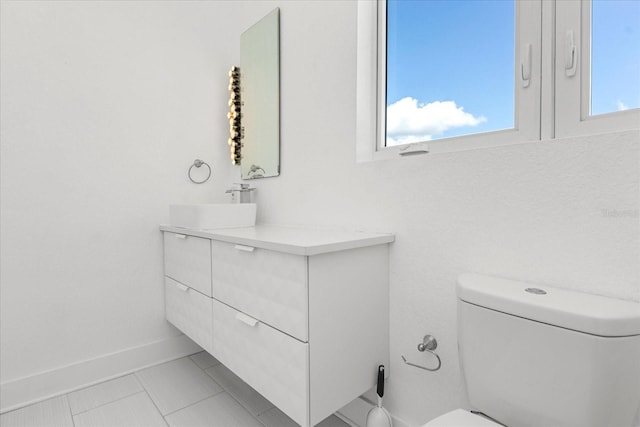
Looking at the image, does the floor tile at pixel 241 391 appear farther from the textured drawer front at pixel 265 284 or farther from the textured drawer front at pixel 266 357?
the textured drawer front at pixel 265 284

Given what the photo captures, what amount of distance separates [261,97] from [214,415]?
5.52ft

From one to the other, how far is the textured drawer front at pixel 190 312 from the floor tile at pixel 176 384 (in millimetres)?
254

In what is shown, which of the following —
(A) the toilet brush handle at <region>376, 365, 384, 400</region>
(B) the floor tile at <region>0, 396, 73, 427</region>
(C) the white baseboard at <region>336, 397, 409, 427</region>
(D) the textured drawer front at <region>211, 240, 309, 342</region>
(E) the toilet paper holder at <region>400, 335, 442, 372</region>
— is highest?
(D) the textured drawer front at <region>211, 240, 309, 342</region>

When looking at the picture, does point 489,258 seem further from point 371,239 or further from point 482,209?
point 371,239

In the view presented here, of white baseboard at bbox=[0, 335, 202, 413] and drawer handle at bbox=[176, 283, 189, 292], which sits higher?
drawer handle at bbox=[176, 283, 189, 292]

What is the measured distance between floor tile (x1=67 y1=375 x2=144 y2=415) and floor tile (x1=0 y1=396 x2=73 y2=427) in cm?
4

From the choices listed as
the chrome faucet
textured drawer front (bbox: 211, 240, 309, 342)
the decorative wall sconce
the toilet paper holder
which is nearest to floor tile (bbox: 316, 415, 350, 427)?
the toilet paper holder

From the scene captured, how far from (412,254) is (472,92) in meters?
0.62

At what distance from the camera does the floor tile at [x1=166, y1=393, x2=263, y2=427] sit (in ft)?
4.60

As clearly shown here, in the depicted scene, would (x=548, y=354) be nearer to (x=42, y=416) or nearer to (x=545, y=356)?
(x=545, y=356)

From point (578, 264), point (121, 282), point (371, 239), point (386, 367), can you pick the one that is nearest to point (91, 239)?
point (121, 282)

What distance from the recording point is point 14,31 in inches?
59.7

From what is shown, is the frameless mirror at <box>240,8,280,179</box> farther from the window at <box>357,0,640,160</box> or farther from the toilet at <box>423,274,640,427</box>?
the toilet at <box>423,274,640,427</box>

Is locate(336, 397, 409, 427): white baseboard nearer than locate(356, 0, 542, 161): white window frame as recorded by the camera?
No
